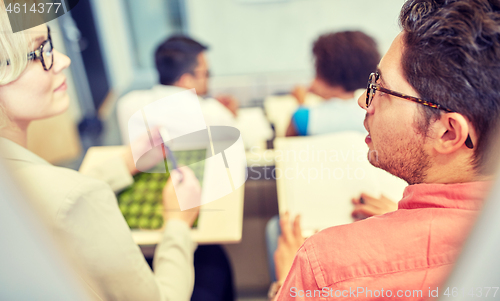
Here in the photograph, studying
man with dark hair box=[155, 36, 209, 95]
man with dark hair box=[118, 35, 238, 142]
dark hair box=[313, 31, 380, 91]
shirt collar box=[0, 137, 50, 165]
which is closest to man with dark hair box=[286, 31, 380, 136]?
dark hair box=[313, 31, 380, 91]

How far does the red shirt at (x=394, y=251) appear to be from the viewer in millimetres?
381

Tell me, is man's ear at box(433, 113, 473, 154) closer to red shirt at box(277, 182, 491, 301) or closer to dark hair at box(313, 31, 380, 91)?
red shirt at box(277, 182, 491, 301)

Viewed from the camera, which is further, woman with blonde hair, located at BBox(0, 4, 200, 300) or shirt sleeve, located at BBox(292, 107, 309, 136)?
shirt sleeve, located at BBox(292, 107, 309, 136)

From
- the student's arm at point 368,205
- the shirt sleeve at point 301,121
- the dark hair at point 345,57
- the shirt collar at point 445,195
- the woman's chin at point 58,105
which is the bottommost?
the shirt sleeve at point 301,121

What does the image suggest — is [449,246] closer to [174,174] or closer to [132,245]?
[132,245]

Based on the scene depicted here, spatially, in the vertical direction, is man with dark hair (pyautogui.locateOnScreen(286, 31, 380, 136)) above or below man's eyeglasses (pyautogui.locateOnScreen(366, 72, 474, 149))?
below

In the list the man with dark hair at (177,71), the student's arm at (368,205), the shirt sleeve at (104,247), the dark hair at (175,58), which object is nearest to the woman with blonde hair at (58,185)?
the shirt sleeve at (104,247)

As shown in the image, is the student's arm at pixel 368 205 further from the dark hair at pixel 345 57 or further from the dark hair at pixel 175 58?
the dark hair at pixel 175 58

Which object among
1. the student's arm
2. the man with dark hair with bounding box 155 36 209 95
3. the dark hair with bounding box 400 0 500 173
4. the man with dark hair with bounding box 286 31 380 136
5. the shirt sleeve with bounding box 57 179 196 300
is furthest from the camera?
the man with dark hair with bounding box 155 36 209 95

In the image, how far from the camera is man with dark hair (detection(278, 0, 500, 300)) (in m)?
0.34

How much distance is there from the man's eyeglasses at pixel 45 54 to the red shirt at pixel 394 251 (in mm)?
497

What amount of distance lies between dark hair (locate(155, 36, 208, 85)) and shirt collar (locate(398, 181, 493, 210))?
40.9 inches

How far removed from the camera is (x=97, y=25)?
269 centimetres

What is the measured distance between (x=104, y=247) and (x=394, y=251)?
1.47 feet
